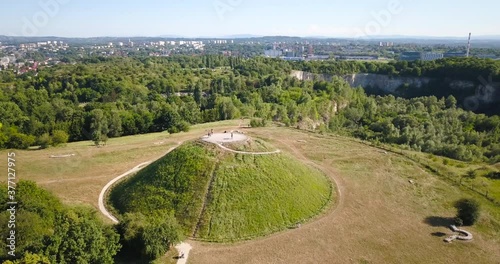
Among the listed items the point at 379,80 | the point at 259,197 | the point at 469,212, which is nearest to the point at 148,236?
the point at 259,197

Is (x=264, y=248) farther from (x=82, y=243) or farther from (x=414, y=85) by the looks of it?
(x=414, y=85)

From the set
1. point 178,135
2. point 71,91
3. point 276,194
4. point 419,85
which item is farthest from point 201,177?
point 419,85

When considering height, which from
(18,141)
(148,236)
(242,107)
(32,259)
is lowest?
(242,107)

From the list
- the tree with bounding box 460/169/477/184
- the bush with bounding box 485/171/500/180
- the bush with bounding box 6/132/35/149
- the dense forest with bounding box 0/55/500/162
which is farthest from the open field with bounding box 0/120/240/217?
the bush with bounding box 485/171/500/180

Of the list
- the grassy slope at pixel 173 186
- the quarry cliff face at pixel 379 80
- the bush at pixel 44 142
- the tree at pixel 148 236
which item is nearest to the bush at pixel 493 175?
the grassy slope at pixel 173 186

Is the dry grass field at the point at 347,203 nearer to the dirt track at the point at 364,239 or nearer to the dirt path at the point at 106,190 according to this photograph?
the dirt track at the point at 364,239
